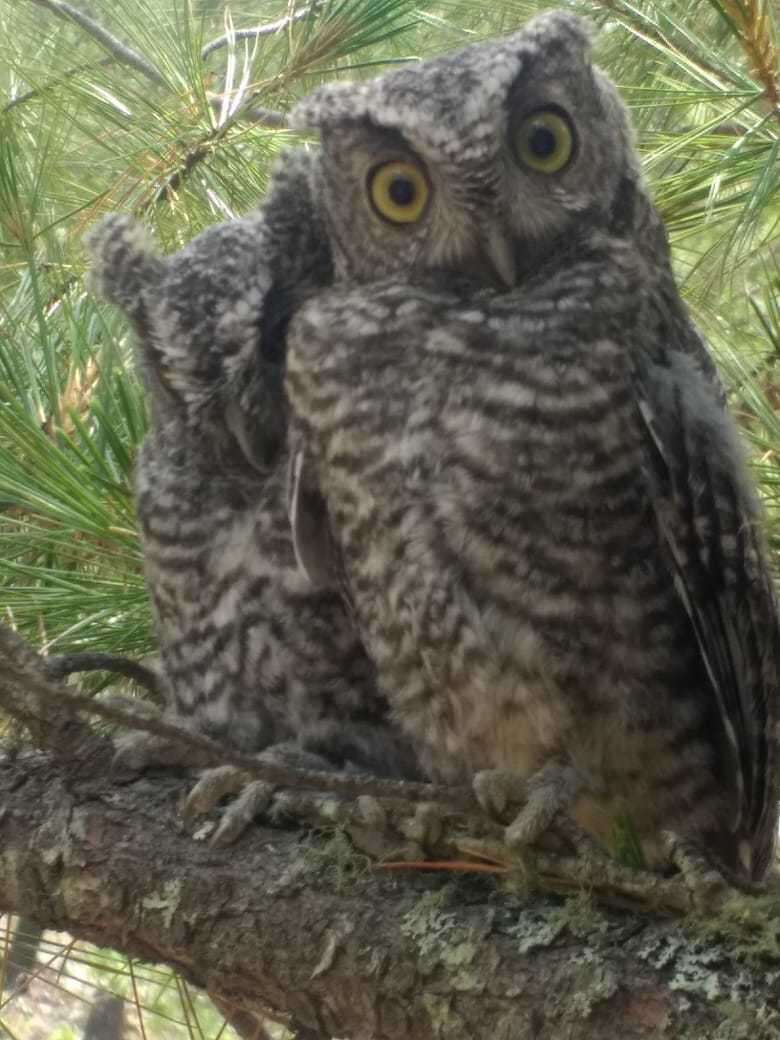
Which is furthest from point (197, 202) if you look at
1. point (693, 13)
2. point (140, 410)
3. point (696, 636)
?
point (696, 636)

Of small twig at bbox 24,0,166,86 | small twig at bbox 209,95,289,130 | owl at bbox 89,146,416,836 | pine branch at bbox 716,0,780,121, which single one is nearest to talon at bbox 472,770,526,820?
owl at bbox 89,146,416,836

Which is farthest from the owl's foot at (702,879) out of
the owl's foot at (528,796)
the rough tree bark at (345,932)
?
the owl's foot at (528,796)

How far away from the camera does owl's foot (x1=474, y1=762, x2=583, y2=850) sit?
1.33m

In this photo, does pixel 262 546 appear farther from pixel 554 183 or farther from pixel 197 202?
pixel 197 202

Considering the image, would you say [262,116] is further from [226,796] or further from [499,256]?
[226,796]

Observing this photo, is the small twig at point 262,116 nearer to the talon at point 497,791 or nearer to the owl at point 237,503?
the owl at point 237,503

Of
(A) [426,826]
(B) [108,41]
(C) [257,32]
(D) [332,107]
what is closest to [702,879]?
(A) [426,826]

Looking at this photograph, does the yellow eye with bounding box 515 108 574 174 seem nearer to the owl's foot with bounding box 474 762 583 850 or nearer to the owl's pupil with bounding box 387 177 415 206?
the owl's pupil with bounding box 387 177 415 206

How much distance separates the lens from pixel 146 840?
1476 millimetres

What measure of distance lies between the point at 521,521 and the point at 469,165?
0.42 m

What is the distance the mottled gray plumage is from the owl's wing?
0.42 m

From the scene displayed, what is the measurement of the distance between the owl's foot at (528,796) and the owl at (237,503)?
12.1 inches

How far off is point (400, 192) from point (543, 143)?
0.18 meters

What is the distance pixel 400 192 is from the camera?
1.76 m
